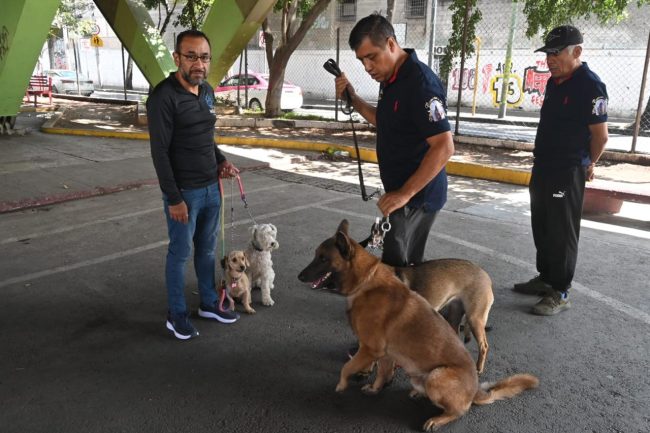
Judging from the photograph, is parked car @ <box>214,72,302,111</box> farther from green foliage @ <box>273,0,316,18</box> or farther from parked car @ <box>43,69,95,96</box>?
parked car @ <box>43,69,95,96</box>

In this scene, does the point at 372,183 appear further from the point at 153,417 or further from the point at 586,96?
the point at 153,417

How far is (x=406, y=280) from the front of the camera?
10.6 feet

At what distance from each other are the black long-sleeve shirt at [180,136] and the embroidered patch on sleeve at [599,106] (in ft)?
9.56

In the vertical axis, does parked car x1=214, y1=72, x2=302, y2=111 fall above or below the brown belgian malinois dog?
above

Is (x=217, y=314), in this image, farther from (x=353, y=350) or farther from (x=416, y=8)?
(x=416, y=8)

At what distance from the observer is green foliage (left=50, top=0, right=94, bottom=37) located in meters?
33.9

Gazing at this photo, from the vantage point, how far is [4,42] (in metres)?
10.2

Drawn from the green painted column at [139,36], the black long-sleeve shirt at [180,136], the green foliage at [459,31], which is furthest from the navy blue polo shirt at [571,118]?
the green painted column at [139,36]

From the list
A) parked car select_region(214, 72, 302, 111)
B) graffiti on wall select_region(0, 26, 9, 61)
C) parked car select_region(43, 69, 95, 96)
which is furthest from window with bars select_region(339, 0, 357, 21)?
graffiti on wall select_region(0, 26, 9, 61)

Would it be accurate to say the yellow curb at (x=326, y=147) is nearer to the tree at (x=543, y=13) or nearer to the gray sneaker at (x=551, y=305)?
the tree at (x=543, y=13)

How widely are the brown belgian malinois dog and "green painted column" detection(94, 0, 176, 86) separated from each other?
1120 cm

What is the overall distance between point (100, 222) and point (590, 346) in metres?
5.65

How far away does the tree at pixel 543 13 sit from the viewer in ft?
37.4

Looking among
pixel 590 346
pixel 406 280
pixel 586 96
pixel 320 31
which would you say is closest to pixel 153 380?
pixel 406 280
